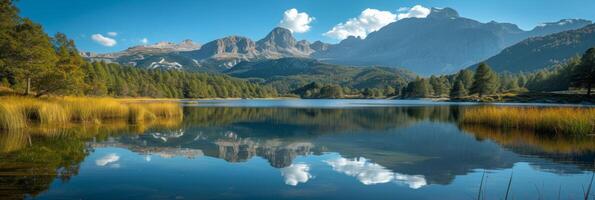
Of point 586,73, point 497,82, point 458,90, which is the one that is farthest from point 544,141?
point 497,82

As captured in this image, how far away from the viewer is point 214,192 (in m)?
10.0

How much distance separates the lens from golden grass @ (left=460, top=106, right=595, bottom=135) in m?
22.8

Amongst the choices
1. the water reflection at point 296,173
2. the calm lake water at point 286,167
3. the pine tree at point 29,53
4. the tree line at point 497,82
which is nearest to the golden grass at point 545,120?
the calm lake water at point 286,167

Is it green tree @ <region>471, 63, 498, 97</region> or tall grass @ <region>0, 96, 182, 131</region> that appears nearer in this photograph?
tall grass @ <region>0, 96, 182, 131</region>

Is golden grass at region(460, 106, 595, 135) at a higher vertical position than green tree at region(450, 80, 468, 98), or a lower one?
lower

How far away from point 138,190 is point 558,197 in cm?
1063

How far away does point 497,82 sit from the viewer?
14088 cm

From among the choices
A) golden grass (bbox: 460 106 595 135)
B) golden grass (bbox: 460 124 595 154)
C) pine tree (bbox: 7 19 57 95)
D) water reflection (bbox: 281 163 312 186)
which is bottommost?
water reflection (bbox: 281 163 312 186)

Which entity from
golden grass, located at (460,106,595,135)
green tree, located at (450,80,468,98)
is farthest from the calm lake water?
green tree, located at (450,80,468,98)

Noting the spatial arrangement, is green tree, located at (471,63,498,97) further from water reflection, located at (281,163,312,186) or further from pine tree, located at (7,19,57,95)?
water reflection, located at (281,163,312,186)

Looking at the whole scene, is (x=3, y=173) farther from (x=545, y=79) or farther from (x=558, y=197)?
(x=545, y=79)

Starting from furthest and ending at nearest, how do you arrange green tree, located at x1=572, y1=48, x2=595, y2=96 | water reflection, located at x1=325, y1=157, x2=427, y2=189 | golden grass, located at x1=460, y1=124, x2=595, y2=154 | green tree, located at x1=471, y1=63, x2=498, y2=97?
1. green tree, located at x1=471, y1=63, x2=498, y2=97
2. green tree, located at x1=572, y1=48, x2=595, y2=96
3. golden grass, located at x1=460, y1=124, x2=595, y2=154
4. water reflection, located at x1=325, y1=157, x2=427, y2=189

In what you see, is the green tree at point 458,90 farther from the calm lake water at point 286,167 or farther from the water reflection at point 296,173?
the water reflection at point 296,173

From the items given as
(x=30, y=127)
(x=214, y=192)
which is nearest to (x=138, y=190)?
(x=214, y=192)
